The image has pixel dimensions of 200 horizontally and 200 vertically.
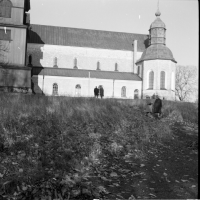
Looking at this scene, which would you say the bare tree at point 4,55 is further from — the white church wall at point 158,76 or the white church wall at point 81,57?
the white church wall at point 158,76

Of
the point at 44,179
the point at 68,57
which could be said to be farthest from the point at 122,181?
the point at 68,57

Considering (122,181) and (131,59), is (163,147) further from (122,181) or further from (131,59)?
(131,59)

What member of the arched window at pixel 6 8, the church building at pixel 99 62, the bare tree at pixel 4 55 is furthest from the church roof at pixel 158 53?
the bare tree at pixel 4 55

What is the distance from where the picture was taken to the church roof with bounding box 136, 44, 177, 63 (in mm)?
43594

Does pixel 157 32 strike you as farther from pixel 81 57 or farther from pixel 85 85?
pixel 85 85

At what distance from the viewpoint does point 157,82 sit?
1687 inches

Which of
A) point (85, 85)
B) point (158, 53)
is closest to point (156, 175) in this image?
point (85, 85)

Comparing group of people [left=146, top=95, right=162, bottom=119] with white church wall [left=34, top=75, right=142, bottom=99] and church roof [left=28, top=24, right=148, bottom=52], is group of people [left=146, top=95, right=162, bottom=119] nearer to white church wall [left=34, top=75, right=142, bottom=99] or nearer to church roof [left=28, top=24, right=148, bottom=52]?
white church wall [left=34, top=75, right=142, bottom=99]

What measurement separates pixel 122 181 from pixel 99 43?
144 ft

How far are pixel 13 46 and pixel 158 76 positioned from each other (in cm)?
2442

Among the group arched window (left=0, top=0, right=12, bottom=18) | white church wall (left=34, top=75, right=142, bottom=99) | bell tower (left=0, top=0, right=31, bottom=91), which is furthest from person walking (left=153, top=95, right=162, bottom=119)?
white church wall (left=34, top=75, right=142, bottom=99)

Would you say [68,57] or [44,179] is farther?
[68,57]

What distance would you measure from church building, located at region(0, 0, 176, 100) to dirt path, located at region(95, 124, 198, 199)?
30.1 meters

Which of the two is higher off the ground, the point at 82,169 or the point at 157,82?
the point at 157,82
